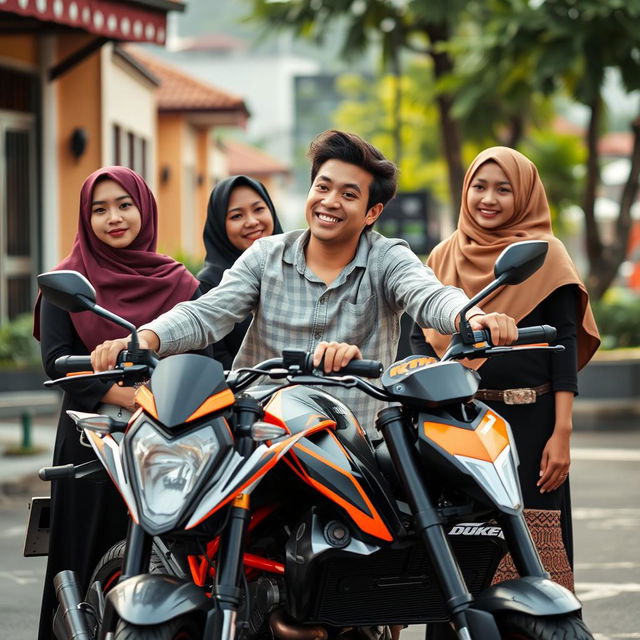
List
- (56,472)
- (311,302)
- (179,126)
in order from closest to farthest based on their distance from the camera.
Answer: (56,472) → (311,302) → (179,126)

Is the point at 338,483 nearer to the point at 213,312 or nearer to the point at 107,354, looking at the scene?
the point at 107,354

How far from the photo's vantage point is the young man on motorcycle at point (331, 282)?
394 centimetres

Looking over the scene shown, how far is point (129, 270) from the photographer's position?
4.84 metres

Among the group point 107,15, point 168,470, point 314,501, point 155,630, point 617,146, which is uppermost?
point 617,146

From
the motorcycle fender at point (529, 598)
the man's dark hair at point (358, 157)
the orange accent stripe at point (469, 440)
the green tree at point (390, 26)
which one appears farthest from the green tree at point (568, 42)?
the motorcycle fender at point (529, 598)

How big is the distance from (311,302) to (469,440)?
88cm

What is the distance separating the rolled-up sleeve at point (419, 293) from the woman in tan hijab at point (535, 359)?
0.69 metres

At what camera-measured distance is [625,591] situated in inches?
262

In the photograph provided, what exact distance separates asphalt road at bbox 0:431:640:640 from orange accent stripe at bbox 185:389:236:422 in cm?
284

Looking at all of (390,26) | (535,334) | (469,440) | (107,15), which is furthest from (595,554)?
(390,26)

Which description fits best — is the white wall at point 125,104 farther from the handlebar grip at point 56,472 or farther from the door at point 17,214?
the handlebar grip at point 56,472

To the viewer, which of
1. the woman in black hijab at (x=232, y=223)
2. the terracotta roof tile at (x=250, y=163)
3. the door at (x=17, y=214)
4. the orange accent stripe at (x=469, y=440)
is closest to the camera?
the orange accent stripe at (x=469, y=440)

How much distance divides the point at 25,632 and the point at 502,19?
9.76 m

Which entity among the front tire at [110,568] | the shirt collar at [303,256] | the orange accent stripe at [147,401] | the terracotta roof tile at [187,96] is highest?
the terracotta roof tile at [187,96]
